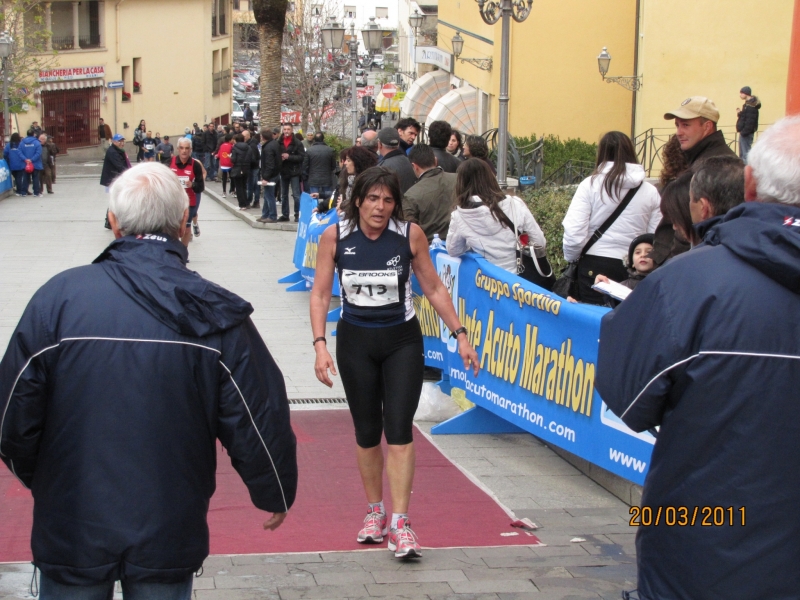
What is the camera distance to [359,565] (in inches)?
183

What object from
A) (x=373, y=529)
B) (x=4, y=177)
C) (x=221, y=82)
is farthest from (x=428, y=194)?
(x=221, y=82)

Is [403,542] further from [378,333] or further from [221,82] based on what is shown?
[221,82]

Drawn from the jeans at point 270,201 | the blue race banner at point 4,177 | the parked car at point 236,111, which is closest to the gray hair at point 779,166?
the jeans at point 270,201

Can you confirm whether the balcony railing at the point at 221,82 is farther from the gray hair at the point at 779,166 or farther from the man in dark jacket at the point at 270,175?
the gray hair at the point at 779,166

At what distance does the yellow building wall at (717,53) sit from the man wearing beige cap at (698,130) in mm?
17276

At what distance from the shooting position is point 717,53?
74.2ft

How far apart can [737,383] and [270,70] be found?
25758 millimetres

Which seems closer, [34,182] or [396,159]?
[396,159]

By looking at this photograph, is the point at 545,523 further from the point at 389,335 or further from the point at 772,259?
the point at 772,259

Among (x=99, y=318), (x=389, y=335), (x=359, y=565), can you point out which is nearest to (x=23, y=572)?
(x=359, y=565)

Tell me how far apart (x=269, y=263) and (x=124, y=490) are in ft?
41.7

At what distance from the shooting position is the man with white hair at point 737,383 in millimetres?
2445

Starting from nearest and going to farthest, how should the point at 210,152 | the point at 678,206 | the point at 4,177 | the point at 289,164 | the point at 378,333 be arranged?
the point at 678,206
the point at 378,333
the point at 289,164
the point at 4,177
the point at 210,152
